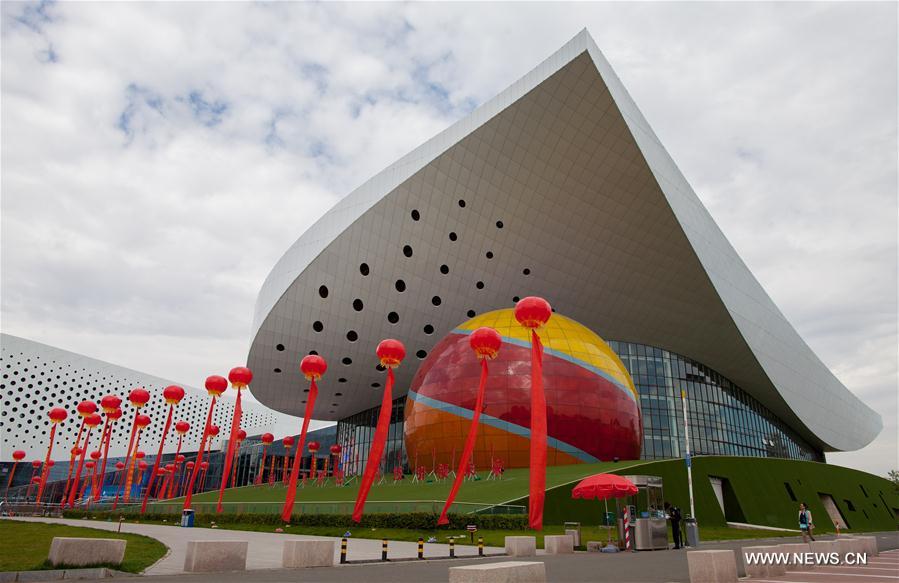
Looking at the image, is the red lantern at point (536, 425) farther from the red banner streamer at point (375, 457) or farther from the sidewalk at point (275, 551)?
the red banner streamer at point (375, 457)

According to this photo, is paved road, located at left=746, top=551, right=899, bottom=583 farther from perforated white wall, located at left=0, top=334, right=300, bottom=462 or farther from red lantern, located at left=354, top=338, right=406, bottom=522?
perforated white wall, located at left=0, top=334, right=300, bottom=462

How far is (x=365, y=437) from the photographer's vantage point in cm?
5066

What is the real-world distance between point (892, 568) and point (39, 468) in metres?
73.9

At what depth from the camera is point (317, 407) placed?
49938 mm

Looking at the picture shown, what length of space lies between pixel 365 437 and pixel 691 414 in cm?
2683

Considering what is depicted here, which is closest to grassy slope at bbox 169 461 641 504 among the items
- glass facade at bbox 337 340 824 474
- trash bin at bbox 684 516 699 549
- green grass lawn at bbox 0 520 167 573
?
trash bin at bbox 684 516 699 549

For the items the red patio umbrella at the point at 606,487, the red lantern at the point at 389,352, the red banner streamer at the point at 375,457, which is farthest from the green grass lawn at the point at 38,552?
the red patio umbrella at the point at 606,487

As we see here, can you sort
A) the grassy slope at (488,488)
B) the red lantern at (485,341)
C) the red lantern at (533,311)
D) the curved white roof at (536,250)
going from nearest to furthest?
the red lantern at (533,311) < the red lantern at (485,341) < the grassy slope at (488,488) < the curved white roof at (536,250)

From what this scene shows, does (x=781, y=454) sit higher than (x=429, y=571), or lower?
higher

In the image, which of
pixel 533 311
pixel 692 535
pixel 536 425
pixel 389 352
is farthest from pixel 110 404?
pixel 692 535

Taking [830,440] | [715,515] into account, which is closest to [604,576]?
[715,515]

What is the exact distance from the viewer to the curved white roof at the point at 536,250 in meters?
29.6

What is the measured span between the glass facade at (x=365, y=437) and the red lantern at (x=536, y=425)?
30279 mm

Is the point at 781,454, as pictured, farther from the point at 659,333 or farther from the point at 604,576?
the point at 604,576
